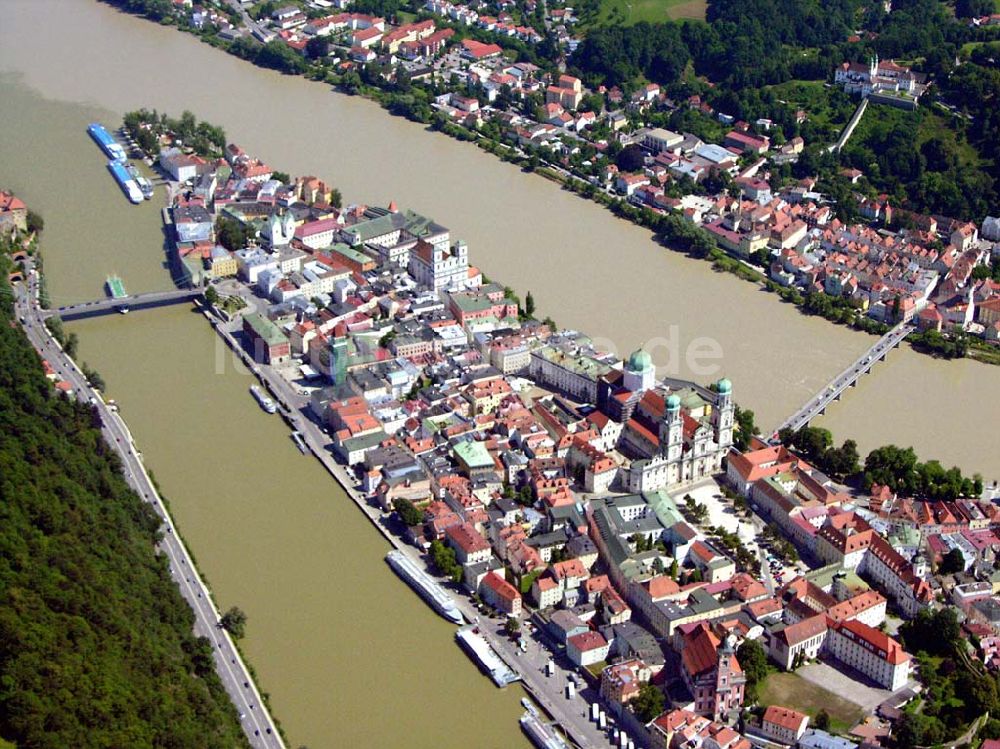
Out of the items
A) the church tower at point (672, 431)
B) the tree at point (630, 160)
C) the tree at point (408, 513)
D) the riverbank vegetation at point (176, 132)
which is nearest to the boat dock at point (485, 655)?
the tree at point (408, 513)

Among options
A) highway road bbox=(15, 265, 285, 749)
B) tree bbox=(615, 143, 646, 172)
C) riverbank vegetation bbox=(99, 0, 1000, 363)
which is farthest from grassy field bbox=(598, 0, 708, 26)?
highway road bbox=(15, 265, 285, 749)

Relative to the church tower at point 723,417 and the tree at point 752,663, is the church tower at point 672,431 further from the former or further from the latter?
the tree at point 752,663

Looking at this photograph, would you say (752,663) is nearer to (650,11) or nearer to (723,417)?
(723,417)

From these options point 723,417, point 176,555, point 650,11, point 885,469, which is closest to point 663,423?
point 723,417

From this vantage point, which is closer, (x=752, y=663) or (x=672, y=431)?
(x=752, y=663)

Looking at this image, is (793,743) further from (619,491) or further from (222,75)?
(222,75)

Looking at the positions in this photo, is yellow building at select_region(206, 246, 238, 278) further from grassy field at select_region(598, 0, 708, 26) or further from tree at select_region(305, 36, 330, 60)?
grassy field at select_region(598, 0, 708, 26)

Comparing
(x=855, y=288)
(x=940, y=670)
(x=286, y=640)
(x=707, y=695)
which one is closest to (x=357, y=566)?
(x=286, y=640)
